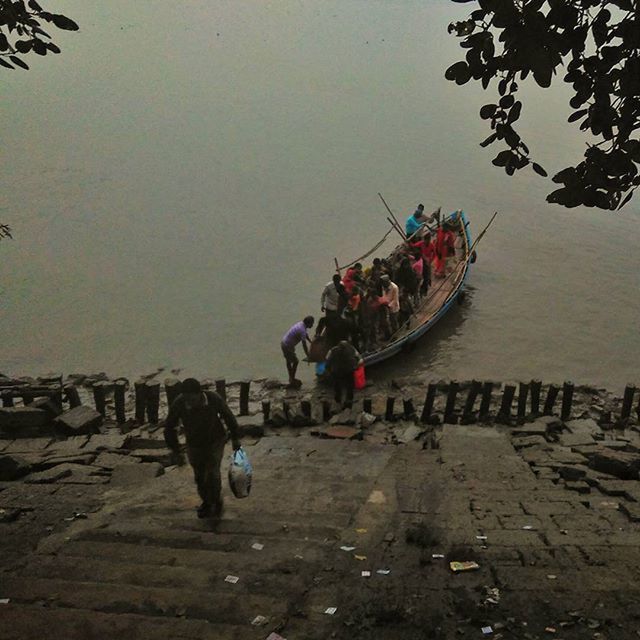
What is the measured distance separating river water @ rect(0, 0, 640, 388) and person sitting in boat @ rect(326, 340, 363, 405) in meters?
2.39

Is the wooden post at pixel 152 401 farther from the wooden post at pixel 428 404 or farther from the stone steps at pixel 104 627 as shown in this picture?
the stone steps at pixel 104 627

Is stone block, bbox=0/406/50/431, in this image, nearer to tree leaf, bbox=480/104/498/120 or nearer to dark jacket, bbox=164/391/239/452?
dark jacket, bbox=164/391/239/452

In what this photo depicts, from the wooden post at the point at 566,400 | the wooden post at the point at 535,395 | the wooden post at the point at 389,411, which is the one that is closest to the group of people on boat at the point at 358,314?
the wooden post at the point at 389,411

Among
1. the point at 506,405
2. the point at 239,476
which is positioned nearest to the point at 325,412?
the point at 506,405

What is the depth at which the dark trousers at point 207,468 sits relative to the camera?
6.22m

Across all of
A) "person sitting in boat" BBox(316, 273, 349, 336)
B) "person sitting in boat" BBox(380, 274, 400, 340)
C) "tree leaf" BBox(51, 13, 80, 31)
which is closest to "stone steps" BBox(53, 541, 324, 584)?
"tree leaf" BBox(51, 13, 80, 31)

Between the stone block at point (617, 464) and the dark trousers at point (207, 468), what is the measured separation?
4394mm

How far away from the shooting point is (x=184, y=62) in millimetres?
42344

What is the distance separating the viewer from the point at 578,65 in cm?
357

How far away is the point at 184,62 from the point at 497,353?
34.4 metres

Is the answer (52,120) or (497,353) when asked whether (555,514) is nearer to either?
(497,353)

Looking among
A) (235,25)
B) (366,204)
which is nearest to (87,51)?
(235,25)

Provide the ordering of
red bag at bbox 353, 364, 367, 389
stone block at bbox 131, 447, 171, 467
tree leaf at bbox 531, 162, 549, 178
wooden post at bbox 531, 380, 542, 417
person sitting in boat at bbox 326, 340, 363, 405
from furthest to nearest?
red bag at bbox 353, 364, 367, 389 < person sitting in boat at bbox 326, 340, 363, 405 < wooden post at bbox 531, 380, 542, 417 < stone block at bbox 131, 447, 171, 467 < tree leaf at bbox 531, 162, 549, 178

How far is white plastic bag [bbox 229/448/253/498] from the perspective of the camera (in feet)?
20.3
